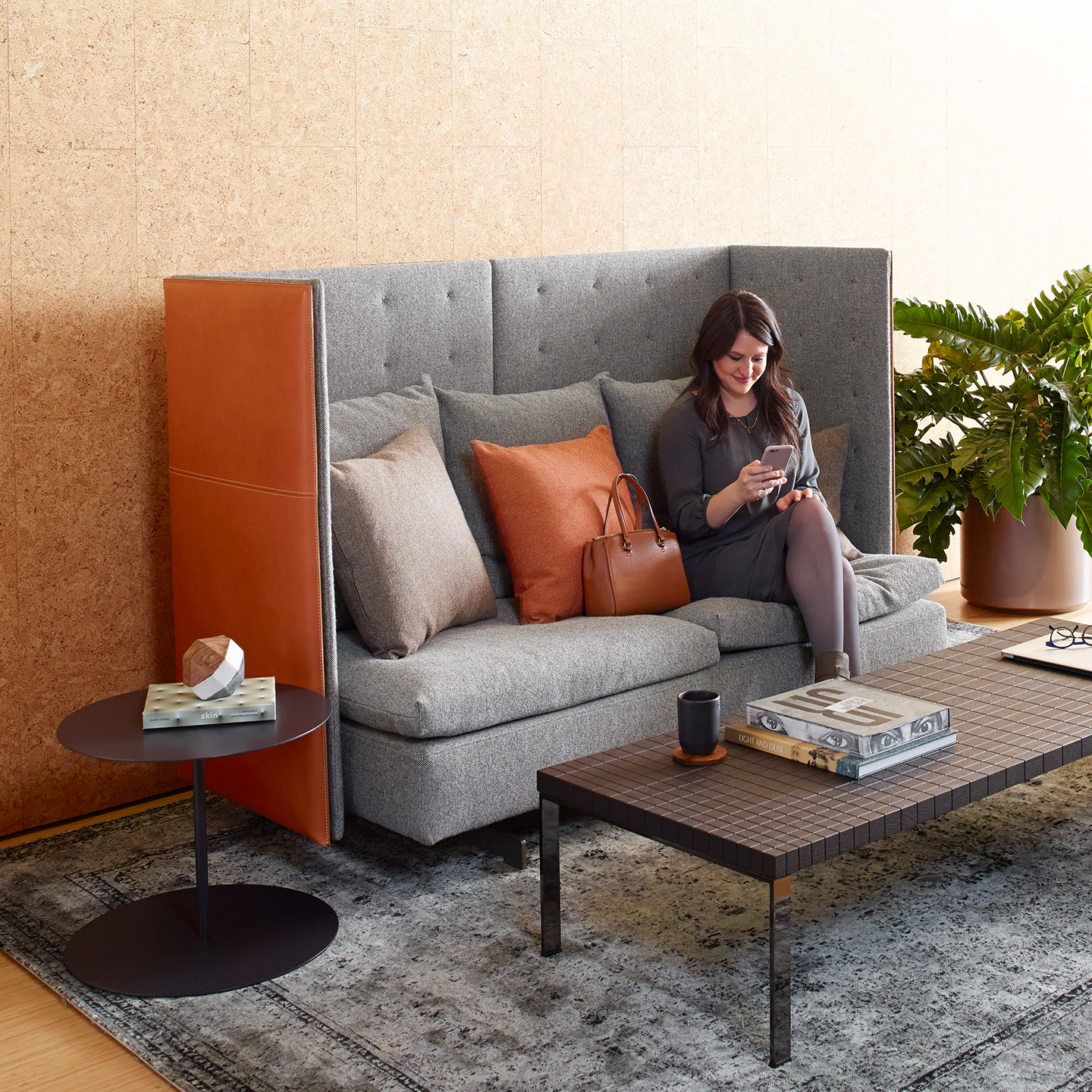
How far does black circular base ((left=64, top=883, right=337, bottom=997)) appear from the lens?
91.3 inches

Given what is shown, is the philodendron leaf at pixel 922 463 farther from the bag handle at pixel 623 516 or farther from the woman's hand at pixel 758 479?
the bag handle at pixel 623 516

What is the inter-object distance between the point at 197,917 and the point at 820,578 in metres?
1.56

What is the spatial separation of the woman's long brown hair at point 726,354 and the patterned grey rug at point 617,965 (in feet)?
3.47

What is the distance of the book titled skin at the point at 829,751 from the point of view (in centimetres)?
225

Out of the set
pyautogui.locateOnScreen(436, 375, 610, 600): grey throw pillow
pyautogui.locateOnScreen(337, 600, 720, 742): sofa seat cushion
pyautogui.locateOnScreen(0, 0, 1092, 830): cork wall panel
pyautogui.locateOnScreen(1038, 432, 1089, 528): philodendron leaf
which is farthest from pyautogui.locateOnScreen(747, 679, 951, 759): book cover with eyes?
pyautogui.locateOnScreen(1038, 432, 1089, 528): philodendron leaf

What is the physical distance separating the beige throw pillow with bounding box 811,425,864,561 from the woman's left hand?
1.36ft

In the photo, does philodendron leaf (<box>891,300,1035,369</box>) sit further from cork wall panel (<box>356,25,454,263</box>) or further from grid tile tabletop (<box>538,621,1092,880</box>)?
grid tile tabletop (<box>538,621,1092,880</box>)

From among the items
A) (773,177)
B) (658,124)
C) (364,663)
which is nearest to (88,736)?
(364,663)

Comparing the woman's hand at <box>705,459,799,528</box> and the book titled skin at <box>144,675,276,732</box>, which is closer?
the book titled skin at <box>144,675,276,732</box>

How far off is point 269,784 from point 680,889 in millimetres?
881

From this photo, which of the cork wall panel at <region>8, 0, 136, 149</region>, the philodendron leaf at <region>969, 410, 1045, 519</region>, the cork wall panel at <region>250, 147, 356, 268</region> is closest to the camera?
the cork wall panel at <region>8, 0, 136, 149</region>

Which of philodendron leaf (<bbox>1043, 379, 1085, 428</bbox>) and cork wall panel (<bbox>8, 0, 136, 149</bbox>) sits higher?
cork wall panel (<bbox>8, 0, 136, 149</bbox>)

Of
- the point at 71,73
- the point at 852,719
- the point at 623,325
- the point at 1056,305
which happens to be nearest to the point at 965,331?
the point at 1056,305

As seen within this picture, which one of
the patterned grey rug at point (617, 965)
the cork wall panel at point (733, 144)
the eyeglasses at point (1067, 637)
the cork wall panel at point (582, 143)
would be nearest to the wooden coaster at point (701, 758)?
the patterned grey rug at point (617, 965)
